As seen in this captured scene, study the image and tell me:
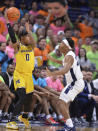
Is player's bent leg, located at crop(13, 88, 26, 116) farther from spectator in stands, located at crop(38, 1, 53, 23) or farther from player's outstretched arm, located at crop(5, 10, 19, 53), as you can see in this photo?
spectator in stands, located at crop(38, 1, 53, 23)

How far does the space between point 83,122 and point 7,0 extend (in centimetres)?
738

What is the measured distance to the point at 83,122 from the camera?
11492 millimetres

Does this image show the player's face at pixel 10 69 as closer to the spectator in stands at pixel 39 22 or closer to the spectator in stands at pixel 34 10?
the spectator in stands at pixel 39 22

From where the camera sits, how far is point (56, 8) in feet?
59.1

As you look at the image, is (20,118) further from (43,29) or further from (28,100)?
(43,29)

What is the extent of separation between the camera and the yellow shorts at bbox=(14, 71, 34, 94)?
8.99 m

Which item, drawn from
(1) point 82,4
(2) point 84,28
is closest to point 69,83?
(2) point 84,28

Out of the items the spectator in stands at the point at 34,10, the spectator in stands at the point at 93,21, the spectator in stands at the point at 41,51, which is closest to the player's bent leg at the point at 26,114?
the spectator in stands at the point at 41,51

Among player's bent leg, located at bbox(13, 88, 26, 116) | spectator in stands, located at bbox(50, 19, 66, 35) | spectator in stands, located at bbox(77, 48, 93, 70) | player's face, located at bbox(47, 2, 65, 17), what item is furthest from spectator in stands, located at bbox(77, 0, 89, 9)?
player's bent leg, located at bbox(13, 88, 26, 116)

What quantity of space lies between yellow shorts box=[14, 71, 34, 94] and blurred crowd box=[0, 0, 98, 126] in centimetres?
88

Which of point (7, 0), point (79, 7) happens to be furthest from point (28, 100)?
point (79, 7)

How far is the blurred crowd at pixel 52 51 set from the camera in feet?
37.8

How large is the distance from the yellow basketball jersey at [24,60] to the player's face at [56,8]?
26.3 ft

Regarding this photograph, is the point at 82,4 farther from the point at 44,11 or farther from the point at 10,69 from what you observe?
the point at 10,69
